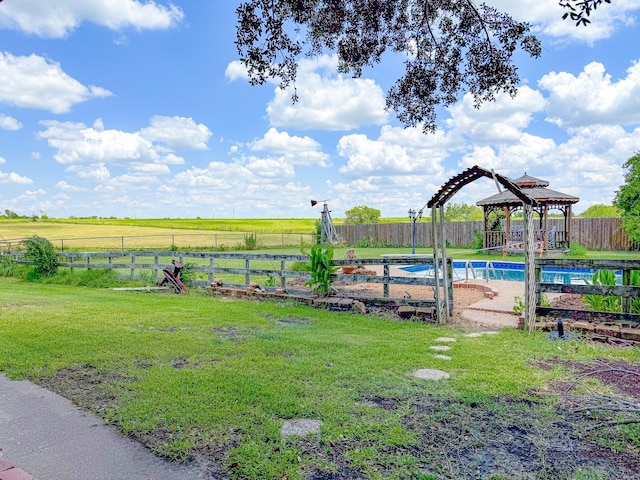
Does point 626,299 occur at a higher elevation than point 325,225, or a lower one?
lower

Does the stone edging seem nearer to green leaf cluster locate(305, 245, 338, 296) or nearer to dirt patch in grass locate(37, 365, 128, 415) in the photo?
green leaf cluster locate(305, 245, 338, 296)

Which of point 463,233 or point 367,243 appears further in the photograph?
point 367,243

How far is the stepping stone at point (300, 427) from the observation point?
2.90 metres

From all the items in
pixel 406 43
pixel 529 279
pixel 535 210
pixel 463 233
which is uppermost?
pixel 406 43

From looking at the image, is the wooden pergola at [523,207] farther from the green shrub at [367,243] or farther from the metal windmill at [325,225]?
the green shrub at [367,243]

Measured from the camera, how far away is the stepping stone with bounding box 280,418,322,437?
2.90m

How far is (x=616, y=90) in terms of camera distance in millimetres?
8305

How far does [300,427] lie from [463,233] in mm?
23803

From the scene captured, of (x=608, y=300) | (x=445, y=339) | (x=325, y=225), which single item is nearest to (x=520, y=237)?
(x=325, y=225)

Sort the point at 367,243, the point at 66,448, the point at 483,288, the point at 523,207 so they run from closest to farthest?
the point at 66,448 → the point at 523,207 → the point at 483,288 → the point at 367,243

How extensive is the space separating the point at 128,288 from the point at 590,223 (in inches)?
847

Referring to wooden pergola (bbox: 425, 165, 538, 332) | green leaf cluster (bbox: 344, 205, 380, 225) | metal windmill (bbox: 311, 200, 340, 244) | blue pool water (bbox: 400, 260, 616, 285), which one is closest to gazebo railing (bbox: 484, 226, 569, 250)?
blue pool water (bbox: 400, 260, 616, 285)

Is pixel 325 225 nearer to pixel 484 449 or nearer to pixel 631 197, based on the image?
pixel 631 197

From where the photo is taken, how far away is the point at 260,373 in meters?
4.07
